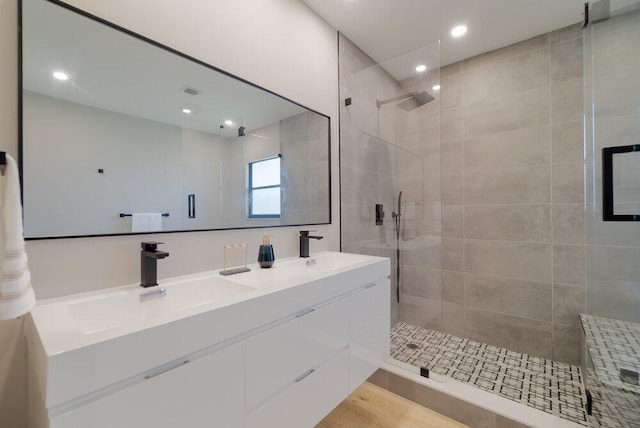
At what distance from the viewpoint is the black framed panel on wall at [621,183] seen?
1800 millimetres

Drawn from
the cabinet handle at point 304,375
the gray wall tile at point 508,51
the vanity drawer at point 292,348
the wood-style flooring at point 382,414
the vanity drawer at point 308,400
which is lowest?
the wood-style flooring at point 382,414

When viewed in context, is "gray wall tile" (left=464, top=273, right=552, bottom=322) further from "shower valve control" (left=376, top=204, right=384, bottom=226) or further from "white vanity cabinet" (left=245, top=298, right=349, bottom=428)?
"white vanity cabinet" (left=245, top=298, right=349, bottom=428)

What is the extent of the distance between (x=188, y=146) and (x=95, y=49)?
0.47 meters

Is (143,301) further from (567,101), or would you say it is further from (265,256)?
(567,101)

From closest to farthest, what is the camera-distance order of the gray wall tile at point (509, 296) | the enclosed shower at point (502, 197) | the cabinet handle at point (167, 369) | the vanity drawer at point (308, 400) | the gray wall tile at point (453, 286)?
the cabinet handle at point (167, 369) → the vanity drawer at point (308, 400) → the enclosed shower at point (502, 197) → the gray wall tile at point (509, 296) → the gray wall tile at point (453, 286)

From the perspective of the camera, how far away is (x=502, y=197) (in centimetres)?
249

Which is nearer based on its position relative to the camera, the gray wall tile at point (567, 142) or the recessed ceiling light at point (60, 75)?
the recessed ceiling light at point (60, 75)

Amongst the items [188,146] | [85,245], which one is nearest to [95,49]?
[188,146]

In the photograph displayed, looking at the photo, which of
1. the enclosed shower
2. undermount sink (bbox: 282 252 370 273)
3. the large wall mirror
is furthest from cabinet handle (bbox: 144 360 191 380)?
the enclosed shower

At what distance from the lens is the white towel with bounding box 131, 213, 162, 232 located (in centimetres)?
113

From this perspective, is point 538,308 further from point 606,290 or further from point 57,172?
point 57,172

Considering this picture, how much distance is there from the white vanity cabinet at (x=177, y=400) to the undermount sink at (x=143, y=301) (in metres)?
0.21

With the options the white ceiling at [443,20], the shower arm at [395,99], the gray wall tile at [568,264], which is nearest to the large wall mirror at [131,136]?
the white ceiling at [443,20]

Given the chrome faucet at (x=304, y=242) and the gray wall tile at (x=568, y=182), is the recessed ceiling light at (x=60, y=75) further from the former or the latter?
the gray wall tile at (x=568, y=182)
